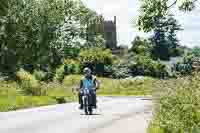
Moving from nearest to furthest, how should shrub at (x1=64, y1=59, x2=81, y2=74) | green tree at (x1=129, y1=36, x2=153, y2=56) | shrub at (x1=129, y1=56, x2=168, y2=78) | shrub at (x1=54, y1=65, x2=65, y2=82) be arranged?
1. shrub at (x1=54, y1=65, x2=65, y2=82)
2. shrub at (x1=64, y1=59, x2=81, y2=74)
3. shrub at (x1=129, y1=56, x2=168, y2=78)
4. green tree at (x1=129, y1=36, x2=153, y2=56)

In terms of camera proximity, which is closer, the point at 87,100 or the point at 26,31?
the point at 87,100

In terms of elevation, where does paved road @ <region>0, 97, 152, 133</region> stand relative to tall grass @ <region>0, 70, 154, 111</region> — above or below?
above

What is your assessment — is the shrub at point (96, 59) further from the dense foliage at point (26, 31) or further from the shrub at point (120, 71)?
the dense foliage at point (26, 31)

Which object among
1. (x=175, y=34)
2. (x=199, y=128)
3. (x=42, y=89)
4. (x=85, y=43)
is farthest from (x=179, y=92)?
(x=175, y=34)

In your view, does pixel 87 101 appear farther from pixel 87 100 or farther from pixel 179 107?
pixel 179 107

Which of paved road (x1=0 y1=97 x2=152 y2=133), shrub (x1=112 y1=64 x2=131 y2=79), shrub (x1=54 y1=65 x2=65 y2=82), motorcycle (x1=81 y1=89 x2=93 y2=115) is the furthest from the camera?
shrub (x1=112 y1=64 x2=131 y2=79)

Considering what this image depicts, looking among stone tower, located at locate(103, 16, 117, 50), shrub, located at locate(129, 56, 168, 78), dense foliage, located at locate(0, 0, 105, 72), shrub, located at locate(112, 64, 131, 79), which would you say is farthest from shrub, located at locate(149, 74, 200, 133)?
stone tower, located at locate(103, 16, 117, 50)

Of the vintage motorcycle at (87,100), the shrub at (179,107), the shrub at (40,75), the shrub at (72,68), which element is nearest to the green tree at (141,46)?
the shrub at (72,68)

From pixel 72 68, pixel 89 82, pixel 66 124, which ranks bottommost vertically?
pixel 72 68

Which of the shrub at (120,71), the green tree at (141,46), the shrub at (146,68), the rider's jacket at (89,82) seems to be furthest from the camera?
the green tree at (141,46)

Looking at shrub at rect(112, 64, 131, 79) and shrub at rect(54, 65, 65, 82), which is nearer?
shrub at rect(54, 65, 65, 82)

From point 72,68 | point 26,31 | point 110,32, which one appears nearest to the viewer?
point 26,31

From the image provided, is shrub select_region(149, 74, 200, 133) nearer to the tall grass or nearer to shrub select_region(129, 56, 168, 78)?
the tall grass

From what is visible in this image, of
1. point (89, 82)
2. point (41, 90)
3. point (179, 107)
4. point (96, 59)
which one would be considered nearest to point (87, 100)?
point (89, 82)
